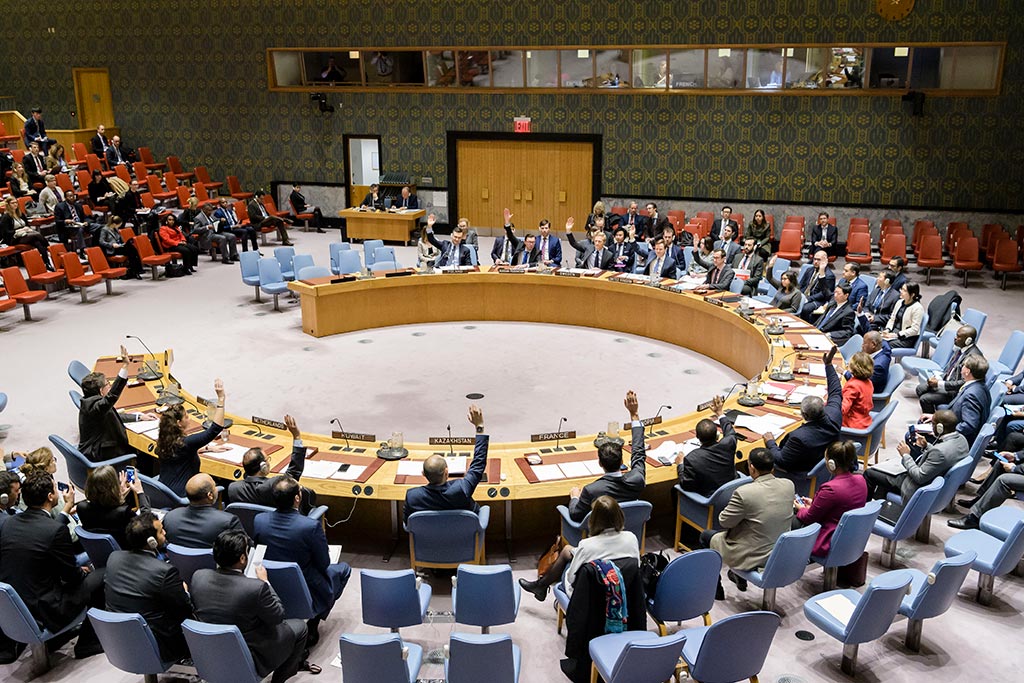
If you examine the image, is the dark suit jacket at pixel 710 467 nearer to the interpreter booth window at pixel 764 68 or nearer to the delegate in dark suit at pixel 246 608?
the delegate in dark suit at pixel 246 608

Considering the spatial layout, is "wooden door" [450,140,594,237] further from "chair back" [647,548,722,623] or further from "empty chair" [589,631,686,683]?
"empty chair" [589,631,686,683]

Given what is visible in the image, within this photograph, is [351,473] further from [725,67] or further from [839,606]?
[725,67]

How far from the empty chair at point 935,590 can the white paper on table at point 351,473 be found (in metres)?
3.78

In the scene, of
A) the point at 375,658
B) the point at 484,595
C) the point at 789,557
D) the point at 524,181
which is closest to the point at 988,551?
the point at 789,557

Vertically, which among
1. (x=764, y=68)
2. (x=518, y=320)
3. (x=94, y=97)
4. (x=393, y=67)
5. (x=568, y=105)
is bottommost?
(x=518, y=320)

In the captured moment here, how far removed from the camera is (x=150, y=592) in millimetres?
4832

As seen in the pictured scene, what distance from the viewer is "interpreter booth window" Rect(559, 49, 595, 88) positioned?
18.5 meters

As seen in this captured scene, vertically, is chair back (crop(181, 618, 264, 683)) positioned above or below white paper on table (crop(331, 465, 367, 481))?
below

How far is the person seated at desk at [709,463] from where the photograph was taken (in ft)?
21.1

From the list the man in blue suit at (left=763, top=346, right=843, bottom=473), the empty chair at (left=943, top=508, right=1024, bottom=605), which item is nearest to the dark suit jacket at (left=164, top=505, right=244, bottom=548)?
the man in blue suit at (left=763, top=346, right=843, bottom=473)

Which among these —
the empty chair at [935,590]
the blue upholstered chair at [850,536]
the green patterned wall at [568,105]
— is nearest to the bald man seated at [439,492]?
the blue upholstered chair at [850,536]

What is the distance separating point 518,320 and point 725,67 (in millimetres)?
7742

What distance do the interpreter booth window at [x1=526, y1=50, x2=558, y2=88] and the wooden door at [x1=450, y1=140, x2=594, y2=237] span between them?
1.24m

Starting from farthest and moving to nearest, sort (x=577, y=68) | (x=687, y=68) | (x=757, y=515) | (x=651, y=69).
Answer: (x=577, y=68) < (x=651, y=69) < (x=687, y=68) < (x=757, y=515)
